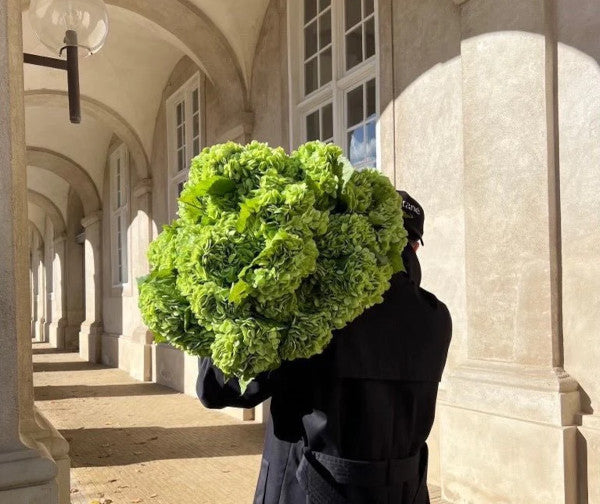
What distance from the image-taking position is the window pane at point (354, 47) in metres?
6.54

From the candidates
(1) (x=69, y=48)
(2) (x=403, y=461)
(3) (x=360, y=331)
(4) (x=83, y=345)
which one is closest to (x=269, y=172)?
(3) (x=360, y=331)

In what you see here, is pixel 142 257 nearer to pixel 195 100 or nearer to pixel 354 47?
pixel 195 100

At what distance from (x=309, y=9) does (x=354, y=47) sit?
116cm

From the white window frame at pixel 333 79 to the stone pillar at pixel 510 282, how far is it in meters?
1.58

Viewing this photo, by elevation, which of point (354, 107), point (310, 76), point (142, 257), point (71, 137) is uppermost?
point (71, 137)

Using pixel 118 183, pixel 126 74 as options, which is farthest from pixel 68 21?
pixel 118 183

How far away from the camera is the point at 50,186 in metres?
19.9

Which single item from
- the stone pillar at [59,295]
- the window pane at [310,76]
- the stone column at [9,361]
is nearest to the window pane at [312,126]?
the window pane at [310,76]

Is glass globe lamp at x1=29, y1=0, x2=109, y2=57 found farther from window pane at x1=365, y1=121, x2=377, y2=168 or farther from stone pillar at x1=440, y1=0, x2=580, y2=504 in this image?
window pane at x1=365, y1=121, x2=377, y2=168

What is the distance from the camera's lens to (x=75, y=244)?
20422mm

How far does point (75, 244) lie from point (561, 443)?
18.6 metres

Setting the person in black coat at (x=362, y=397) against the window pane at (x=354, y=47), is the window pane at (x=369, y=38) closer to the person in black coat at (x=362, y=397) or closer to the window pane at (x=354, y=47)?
the window pane at (x=354, y=47)

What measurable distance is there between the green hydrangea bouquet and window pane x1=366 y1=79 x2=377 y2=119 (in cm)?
500

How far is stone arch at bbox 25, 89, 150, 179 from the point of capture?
39.1 ft
